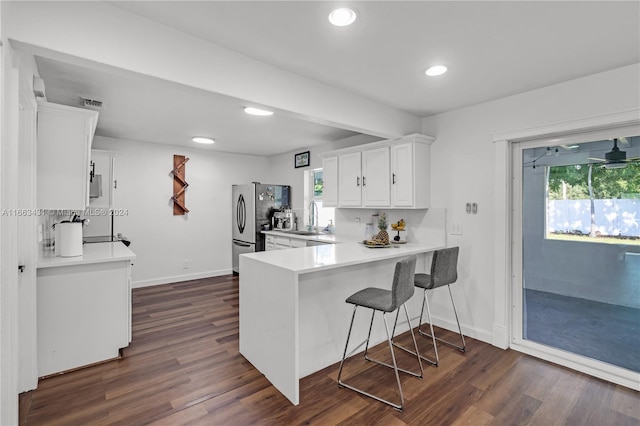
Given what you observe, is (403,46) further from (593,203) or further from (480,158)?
(593,203)


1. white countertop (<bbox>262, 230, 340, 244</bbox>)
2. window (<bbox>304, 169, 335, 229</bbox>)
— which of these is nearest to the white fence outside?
white countertop (<bbox>262, 230, 340, 244</bbox>)

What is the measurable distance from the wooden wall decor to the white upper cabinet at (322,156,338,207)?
2.68 metres

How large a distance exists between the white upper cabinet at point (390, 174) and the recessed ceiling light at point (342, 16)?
1.79 m

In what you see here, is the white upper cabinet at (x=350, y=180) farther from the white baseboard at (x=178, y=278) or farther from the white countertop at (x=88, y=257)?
the white baseboard at (x=178, y=278)

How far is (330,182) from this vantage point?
14.1ft

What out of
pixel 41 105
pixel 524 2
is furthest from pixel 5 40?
pixel 524 2

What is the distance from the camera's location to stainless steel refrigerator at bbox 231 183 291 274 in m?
5.50

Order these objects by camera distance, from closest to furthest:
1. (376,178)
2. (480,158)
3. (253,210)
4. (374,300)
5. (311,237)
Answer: (374,300) → (480,158) → (376,178) → (311,237) → (253,210)

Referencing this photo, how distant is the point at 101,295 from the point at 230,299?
1979 mm

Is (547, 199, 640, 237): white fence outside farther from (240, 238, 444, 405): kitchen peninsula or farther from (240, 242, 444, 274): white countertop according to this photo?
(240, 238, 444, 405): kitchen peninsula

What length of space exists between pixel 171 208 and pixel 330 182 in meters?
2.92

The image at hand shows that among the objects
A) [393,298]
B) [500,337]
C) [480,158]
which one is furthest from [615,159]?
[393,298]

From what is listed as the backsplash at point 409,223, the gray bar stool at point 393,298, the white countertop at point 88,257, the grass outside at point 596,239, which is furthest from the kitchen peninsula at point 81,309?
the grass outside at point 596,239

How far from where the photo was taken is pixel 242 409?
6.80 feet
